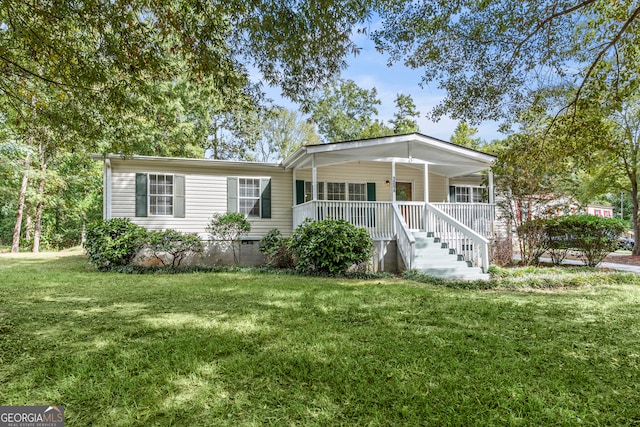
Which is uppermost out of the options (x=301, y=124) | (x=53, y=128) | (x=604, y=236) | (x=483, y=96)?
(x=301, y=124)

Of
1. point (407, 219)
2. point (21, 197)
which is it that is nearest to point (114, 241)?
point (407, 219)

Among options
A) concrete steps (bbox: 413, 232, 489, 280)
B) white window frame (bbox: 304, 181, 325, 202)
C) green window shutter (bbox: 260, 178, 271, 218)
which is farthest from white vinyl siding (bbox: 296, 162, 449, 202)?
concrete steps (bbox: 413, 232, 489, 280)

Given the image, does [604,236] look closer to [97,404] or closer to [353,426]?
[353,426]

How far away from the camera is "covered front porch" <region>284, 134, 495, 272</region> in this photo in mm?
9500

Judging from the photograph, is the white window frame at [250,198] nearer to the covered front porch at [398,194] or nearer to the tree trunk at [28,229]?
the covered front porch at [398,194]

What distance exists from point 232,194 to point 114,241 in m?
3.69

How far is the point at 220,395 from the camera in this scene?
2.36m

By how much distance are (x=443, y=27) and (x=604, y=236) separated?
25.1 feet

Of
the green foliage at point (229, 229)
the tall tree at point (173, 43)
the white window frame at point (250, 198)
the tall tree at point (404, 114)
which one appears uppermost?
the tall tree at point (404, 114)

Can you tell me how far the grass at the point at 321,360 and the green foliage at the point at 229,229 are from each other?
525 centimetres

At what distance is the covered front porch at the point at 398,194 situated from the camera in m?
9.50

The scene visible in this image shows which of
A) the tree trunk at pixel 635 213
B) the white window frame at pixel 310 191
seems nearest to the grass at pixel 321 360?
the white window frame at pixel 310 191


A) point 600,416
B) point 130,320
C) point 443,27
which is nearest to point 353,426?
point 600,416

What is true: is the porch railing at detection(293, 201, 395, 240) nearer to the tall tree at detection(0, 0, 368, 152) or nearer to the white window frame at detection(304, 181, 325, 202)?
the white window frame at detection(304, 181, 325, 202)
